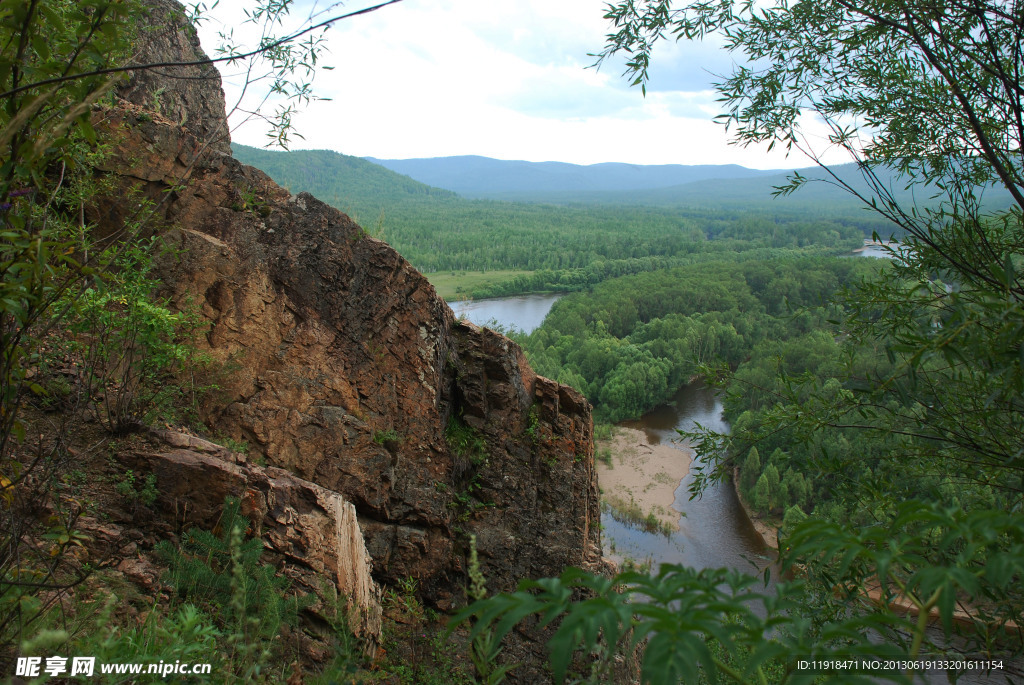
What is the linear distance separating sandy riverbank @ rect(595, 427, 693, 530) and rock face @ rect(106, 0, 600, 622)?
62.5 ft

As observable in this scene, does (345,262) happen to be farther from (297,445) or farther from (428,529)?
(428,529)

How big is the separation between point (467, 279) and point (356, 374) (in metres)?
63.8

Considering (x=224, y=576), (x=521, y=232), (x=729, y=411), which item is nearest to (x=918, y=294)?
(x=729, y=411)

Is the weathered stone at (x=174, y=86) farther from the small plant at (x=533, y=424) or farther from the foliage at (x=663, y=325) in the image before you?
the foliage at (x=663, y=325)

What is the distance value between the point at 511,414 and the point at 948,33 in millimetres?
5795

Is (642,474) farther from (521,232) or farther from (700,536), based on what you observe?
(521,232)

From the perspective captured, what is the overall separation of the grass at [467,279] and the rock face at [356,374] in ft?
163

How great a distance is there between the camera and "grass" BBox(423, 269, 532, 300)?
62.2m

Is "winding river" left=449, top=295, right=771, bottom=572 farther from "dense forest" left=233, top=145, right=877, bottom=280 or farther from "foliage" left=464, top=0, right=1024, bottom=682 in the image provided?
"dense forest" left=233, top=145, right=877, bottom=280

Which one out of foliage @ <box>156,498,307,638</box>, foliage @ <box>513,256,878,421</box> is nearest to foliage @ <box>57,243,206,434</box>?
foliage @ <box>156,498,307,638</box>

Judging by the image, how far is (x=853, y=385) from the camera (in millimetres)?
3604

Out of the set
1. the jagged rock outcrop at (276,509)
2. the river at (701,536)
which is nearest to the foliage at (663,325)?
the river at (701,536)

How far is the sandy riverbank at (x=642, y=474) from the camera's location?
2600 centimetres

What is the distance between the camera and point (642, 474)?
1143 inches
